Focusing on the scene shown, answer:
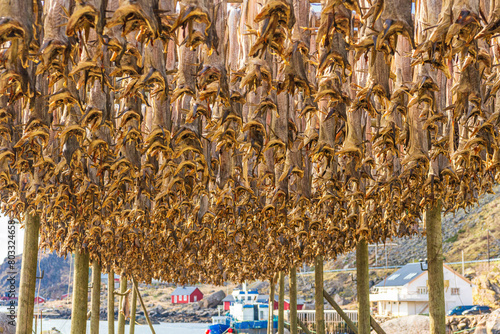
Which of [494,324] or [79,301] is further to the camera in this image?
[494,324]

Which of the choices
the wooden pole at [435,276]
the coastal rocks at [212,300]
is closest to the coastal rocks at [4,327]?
the wooden pole at [435,276]

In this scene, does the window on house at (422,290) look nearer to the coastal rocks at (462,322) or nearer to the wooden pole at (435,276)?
the coastal rocks at (462,322)

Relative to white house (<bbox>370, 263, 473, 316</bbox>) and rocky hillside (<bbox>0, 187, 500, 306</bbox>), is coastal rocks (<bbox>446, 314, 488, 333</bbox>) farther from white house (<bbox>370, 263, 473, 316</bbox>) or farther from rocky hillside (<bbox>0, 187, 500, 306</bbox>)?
rocky hillside (<bbox>0, 187, 500, 306</bbox>)

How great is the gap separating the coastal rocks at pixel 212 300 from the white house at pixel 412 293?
5712cm

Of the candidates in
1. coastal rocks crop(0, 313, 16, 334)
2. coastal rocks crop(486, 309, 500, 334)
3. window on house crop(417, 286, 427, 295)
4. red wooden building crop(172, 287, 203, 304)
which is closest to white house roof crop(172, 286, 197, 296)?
red wooden building crop(172, 287, 203, 304)

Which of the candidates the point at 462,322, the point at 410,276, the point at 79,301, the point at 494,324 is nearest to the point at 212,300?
the point at 410,276

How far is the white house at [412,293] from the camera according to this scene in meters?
44.7

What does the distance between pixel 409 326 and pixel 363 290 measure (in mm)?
19057

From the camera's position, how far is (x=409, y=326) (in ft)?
92.9

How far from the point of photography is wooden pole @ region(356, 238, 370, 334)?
440 inches

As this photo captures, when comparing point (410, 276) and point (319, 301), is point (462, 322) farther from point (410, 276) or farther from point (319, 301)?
point (319, 301)

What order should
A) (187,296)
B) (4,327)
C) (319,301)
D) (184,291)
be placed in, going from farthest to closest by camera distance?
(184,291) → (187,296) → (319,301) → (4,327)

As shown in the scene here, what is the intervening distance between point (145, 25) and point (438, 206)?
6797 mm

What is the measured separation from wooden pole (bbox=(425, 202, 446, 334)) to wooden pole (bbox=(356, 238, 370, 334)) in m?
3.81
